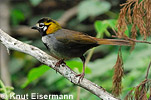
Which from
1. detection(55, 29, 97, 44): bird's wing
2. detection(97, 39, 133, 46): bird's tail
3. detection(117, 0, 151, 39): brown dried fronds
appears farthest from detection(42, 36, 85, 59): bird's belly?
detection(117, 0, 151, 39): brown dried fronds

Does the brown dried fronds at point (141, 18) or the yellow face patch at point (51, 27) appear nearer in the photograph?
the brown dried fronds at point (141, 18)

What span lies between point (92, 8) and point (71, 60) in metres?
0.95

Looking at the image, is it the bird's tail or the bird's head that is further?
the bird's head

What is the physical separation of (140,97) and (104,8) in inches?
105

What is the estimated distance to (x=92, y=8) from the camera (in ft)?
16.2

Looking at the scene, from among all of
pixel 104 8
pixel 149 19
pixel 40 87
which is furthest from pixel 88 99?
pixel 40 87

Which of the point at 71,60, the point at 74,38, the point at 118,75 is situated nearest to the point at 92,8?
the point at 71,60

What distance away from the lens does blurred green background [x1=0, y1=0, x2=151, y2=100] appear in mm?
3980

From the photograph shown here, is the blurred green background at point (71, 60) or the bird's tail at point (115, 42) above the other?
the bird's tail at point (115, 42)

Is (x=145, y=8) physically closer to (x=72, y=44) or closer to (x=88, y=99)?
(x=72, y=44)

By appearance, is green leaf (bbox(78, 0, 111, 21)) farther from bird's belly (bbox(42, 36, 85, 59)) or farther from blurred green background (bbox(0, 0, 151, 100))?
bird's belly (bbox(42, 36, 85, 59))

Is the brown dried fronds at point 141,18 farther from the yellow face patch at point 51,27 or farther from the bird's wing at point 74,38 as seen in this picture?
the yellow face patch at point 51,27

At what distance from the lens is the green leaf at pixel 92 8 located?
15.8 feet

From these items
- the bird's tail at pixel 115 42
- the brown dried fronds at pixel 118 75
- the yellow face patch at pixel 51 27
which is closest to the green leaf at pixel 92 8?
the yellow face patch at pixel 51 27
